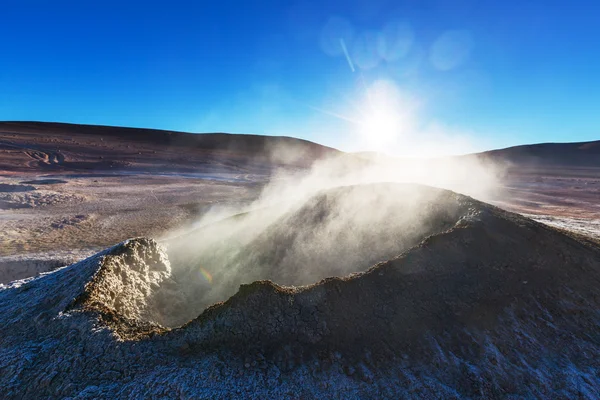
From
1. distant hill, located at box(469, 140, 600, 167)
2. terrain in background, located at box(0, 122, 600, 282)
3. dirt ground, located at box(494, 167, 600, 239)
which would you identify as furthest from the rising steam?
distant hill, located at box(469, 140, 600, 167)

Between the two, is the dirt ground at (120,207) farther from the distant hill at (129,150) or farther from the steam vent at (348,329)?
the distant hill at (129,150)

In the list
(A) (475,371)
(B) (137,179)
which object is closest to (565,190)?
(A) (475,371)

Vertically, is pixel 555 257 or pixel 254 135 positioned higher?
pixel 254 135

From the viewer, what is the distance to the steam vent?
2.90 m

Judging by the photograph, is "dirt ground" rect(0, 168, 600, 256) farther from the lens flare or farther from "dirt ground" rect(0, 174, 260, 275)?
the lens flare

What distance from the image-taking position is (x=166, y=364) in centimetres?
302

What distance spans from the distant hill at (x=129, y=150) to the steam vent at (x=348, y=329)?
31.2 metres

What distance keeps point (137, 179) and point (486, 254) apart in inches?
1040

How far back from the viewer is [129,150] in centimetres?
4234

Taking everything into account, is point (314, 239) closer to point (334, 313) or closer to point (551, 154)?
point (334, 313)

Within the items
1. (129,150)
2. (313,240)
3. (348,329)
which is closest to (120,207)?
(313,240)

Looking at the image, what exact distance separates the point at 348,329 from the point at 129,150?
46136 millimetres

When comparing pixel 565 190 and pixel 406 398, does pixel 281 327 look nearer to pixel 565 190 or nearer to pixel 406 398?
pixel 406 398

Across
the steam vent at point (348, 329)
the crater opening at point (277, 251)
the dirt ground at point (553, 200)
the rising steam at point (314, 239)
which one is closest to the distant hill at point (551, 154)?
the dirt ground at point (553, 200)
